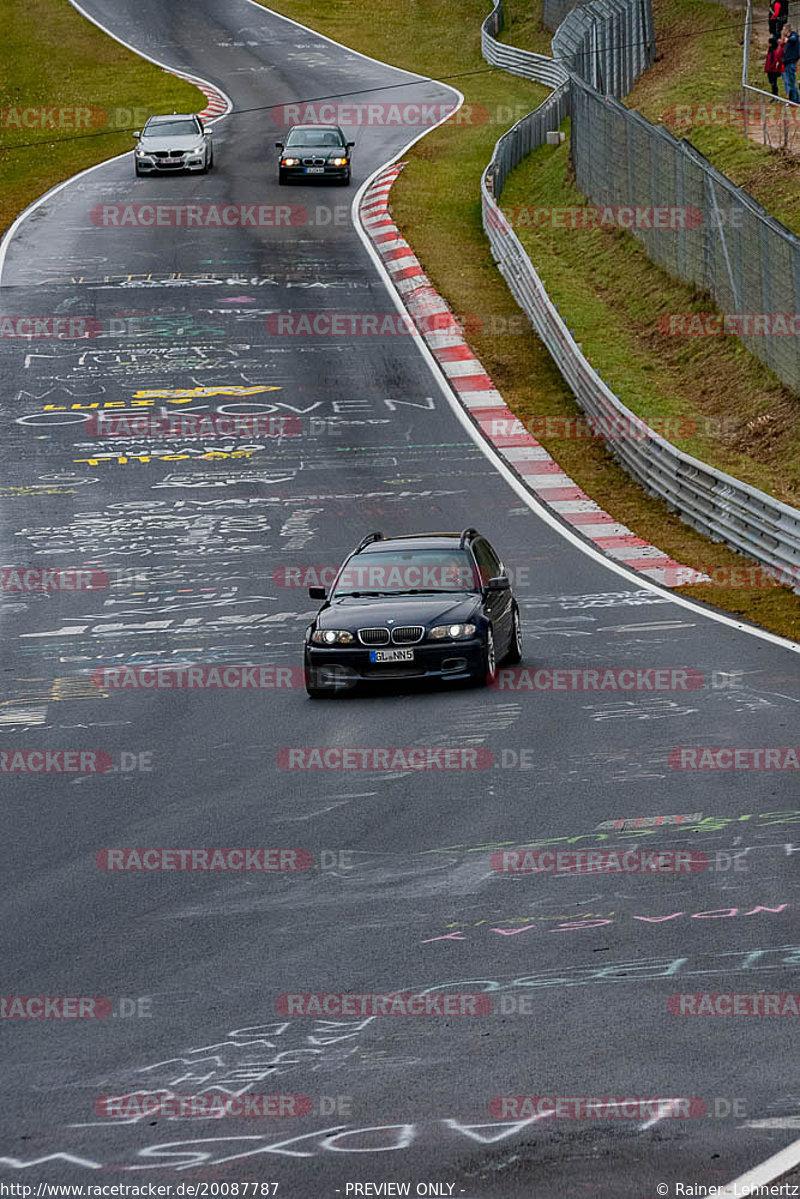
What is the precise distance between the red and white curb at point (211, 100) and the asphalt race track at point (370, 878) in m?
35.2

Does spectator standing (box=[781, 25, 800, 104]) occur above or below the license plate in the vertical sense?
above

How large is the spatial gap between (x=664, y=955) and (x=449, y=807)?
3177mm

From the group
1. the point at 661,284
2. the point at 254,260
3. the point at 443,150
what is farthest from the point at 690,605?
the point at 443,150

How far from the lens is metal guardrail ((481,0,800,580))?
66.4 feet

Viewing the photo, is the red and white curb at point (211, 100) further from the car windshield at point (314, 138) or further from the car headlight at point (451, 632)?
the car headlight at point (451, 632)

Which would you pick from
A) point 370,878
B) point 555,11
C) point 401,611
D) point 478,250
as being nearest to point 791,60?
point 478,250

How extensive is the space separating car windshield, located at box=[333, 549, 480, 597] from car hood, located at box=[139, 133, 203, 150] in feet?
108

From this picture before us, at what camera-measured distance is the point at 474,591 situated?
52.2 ft

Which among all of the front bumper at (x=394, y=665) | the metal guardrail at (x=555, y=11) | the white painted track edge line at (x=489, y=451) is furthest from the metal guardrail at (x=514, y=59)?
the front bumper at (x=394, y=665)

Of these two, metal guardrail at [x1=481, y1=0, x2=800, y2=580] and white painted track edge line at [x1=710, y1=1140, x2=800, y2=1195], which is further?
metal guardrail at [x1=481, y1=0, x2=800, y2=580]

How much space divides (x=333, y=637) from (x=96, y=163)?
39.8 metres

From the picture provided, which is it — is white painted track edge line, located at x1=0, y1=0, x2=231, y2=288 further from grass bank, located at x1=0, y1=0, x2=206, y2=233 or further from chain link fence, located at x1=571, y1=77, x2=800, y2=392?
chain link fence, located at x1=571, y1=77, x2=800, y2=392

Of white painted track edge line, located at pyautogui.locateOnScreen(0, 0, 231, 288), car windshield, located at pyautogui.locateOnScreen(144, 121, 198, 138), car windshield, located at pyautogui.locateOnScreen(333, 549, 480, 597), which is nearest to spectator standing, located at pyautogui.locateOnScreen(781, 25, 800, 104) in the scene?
white painted track edge line, located at pyautogui.locateOnScreen(0, 0, 231, 288)

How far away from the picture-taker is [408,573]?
54.1ft
